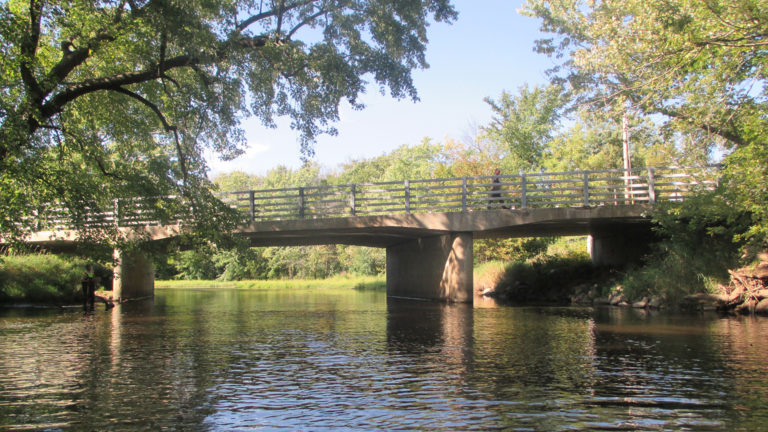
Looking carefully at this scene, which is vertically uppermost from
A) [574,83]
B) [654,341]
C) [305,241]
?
[574,83]

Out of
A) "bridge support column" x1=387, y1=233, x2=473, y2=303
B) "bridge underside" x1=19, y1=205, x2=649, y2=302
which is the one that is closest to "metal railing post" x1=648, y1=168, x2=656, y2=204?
"bridge underside" x1=19, y1=205, x2=649, y2=302

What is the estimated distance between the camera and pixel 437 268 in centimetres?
2478

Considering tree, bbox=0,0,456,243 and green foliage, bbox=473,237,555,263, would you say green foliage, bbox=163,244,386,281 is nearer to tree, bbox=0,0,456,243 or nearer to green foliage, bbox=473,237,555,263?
green foliage, bbox=473,237,555,263

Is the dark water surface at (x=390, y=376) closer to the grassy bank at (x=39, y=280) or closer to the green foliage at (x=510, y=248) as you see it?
the grassy bank at (x=39, y=280)

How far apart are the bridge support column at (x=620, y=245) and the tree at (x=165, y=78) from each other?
13297 mm

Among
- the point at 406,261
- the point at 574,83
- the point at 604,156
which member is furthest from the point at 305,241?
the point at 604,156

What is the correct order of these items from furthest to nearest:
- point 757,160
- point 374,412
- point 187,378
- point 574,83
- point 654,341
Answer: point 574,83 < point 757,160 < point 654,341 < point 187,378 < point 374,412

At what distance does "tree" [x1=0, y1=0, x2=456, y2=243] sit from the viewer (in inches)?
552

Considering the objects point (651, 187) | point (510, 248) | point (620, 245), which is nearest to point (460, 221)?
point (651, 187)

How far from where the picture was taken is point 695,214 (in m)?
19.3

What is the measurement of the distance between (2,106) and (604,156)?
45.1m

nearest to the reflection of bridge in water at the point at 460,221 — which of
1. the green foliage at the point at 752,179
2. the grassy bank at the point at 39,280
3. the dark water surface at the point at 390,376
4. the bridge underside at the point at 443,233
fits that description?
the bridge underside at the point at 443,233

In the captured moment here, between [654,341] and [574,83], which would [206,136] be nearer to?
[654,341]

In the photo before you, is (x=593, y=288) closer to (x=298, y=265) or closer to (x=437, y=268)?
(x=437, y=268)
